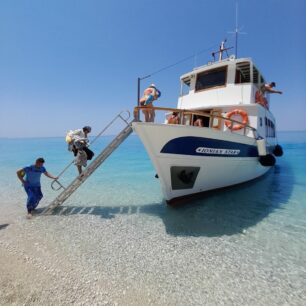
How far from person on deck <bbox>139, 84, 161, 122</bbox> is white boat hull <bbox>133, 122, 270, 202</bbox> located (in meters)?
0.59

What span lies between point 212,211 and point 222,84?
5400 mm

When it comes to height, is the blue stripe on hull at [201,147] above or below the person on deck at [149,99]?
below

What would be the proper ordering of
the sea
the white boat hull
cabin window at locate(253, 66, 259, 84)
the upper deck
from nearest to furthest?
the sea, the white boat hull, the upper deck, cabin window at locate(253, 66, 259, 84)

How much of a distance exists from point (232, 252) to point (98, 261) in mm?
2625

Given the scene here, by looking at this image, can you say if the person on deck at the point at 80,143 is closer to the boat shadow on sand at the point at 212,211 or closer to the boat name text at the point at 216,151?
the boat shadow on sand at the point at 212,211

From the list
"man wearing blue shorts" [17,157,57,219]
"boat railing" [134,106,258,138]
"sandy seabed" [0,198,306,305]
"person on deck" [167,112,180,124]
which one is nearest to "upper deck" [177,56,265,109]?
"boat railing" [134,106,258,138]

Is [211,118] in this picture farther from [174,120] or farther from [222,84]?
[222,84]

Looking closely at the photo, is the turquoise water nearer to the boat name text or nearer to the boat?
the boat

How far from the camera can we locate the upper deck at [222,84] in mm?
8414

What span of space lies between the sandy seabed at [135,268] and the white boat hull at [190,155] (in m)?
1.27

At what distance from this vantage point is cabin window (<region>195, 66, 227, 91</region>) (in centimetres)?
888

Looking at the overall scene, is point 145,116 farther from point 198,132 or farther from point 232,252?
point 232,252

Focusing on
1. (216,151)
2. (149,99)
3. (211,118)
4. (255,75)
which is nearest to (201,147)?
(216,151)

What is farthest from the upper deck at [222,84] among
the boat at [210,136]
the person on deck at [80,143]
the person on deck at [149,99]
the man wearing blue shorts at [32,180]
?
the man wearing blue shorts at [32,180]
